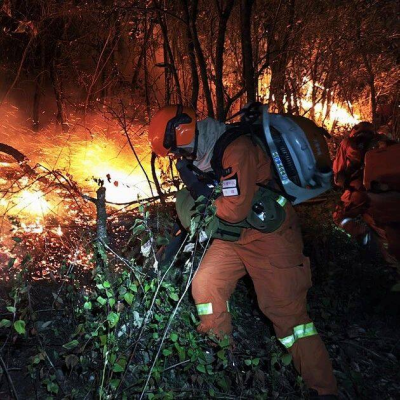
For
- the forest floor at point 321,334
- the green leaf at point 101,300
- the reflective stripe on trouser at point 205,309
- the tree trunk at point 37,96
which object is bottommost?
→ the forest floor at point 321,334

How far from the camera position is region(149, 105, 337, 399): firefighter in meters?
3.23

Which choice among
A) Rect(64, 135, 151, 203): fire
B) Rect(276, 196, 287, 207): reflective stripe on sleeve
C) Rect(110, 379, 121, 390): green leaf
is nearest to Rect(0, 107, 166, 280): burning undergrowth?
Rect(64, 135, 151, 203): fire

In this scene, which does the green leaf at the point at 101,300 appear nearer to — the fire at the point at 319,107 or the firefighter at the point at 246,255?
the firefighter at the point at 246,255

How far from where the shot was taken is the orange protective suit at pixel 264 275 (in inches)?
127

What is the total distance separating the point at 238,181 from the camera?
3201 mm

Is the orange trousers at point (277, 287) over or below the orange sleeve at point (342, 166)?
below

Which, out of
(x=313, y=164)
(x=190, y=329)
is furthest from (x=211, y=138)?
(x=190, y=329)

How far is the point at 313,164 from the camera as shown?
331 cm

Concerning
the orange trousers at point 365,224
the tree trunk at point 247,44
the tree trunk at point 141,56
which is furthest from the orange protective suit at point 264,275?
the tree trunk at point 141,56

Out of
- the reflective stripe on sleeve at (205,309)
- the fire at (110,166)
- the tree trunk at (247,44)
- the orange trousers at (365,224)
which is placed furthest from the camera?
Answer: the fire at (110,166)

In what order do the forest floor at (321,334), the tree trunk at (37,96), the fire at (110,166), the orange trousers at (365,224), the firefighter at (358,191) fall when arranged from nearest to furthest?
the forest floor at (321,334) < the orange trousers at (365,224) < the firefighter at (358,191) < the fire at (110,166) < the tree trunk at (37,96)

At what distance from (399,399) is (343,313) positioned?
1352 mm

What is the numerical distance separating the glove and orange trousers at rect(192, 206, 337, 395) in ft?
1.82

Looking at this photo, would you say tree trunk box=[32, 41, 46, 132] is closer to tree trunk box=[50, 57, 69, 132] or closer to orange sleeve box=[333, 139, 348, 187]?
tree trunk box=[50, 57, 69, 132]
